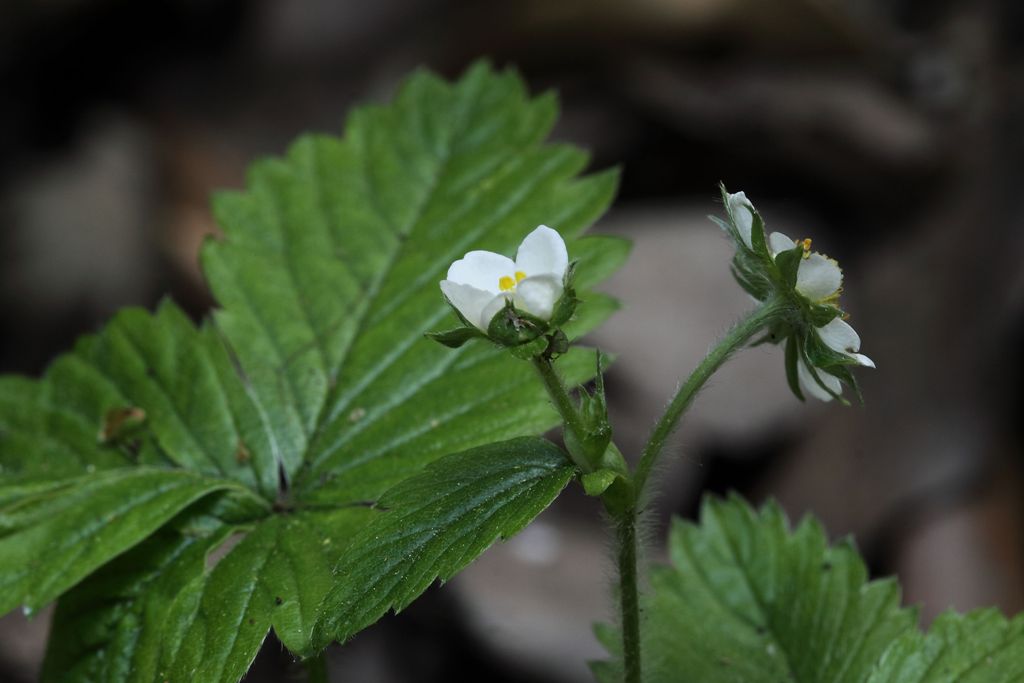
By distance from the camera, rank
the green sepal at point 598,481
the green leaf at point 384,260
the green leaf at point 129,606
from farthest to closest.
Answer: the green leaf at point 384,260 < the green leaf at point 129,606 < the green sepal at point 598,481

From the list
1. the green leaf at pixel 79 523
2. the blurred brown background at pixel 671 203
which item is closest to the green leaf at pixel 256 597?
the green leaf at pixel 79 523

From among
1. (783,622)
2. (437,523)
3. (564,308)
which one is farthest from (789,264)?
(783,622)

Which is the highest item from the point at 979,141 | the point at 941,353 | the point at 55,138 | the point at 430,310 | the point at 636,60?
the point at 55,138

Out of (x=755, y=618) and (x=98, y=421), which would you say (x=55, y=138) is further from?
(x=755, y=618)

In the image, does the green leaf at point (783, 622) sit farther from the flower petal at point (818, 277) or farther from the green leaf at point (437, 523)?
the flower petal at point (818, 277)

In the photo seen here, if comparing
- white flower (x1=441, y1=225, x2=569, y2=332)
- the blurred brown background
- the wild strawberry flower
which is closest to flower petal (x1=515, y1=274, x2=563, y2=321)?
white flower (x1=441, y1=225, x2=569, y2=332)

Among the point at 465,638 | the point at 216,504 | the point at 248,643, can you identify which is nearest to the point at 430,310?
the point at 216,504

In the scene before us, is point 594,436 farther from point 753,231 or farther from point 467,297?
point 753,231
